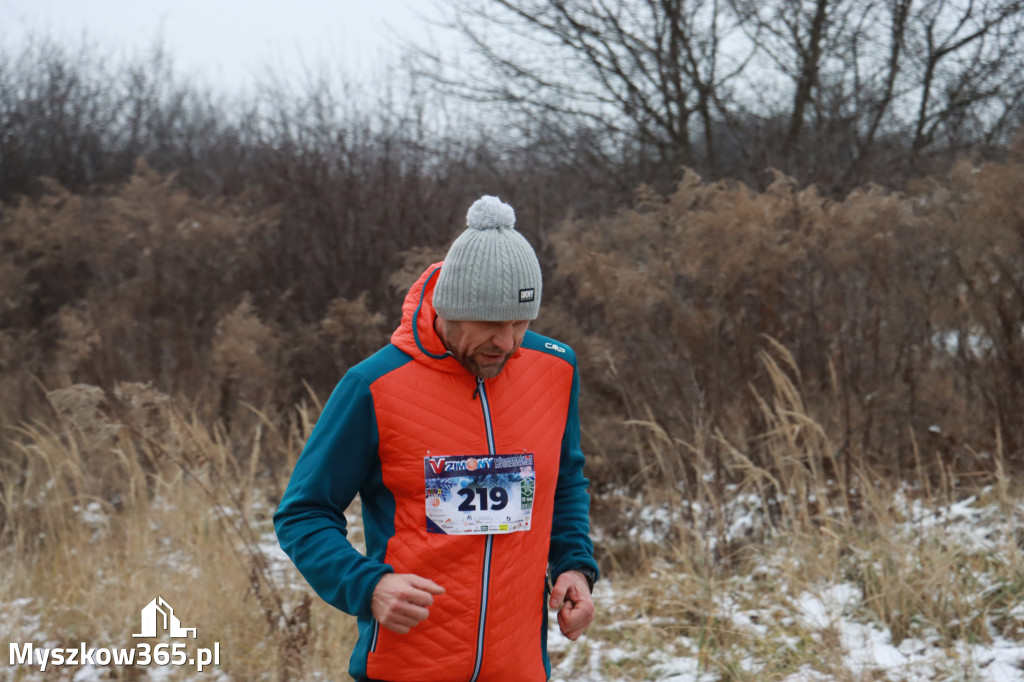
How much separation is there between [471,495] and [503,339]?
0.31m

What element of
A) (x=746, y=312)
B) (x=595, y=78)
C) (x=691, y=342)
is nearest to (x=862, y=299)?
(x=746, y=312)

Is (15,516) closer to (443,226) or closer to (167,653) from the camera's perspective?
(167,653)

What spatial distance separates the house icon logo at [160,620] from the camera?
3.83 meters

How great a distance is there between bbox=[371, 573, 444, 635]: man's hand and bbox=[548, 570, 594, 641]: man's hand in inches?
A: 13.1

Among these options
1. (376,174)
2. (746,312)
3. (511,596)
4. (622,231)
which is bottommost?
(511,596)

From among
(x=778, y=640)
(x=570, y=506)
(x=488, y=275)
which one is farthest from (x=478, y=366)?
(x=778, y=640)

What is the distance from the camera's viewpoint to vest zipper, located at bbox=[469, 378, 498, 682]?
171 centimetres

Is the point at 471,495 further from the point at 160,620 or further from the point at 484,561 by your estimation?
the point at 160,620

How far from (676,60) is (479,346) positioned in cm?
720

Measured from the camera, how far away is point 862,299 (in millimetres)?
5539

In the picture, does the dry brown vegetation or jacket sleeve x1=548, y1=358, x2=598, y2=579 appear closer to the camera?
jacket sleeve x1=548, y1=358, x2=598, y2=579
